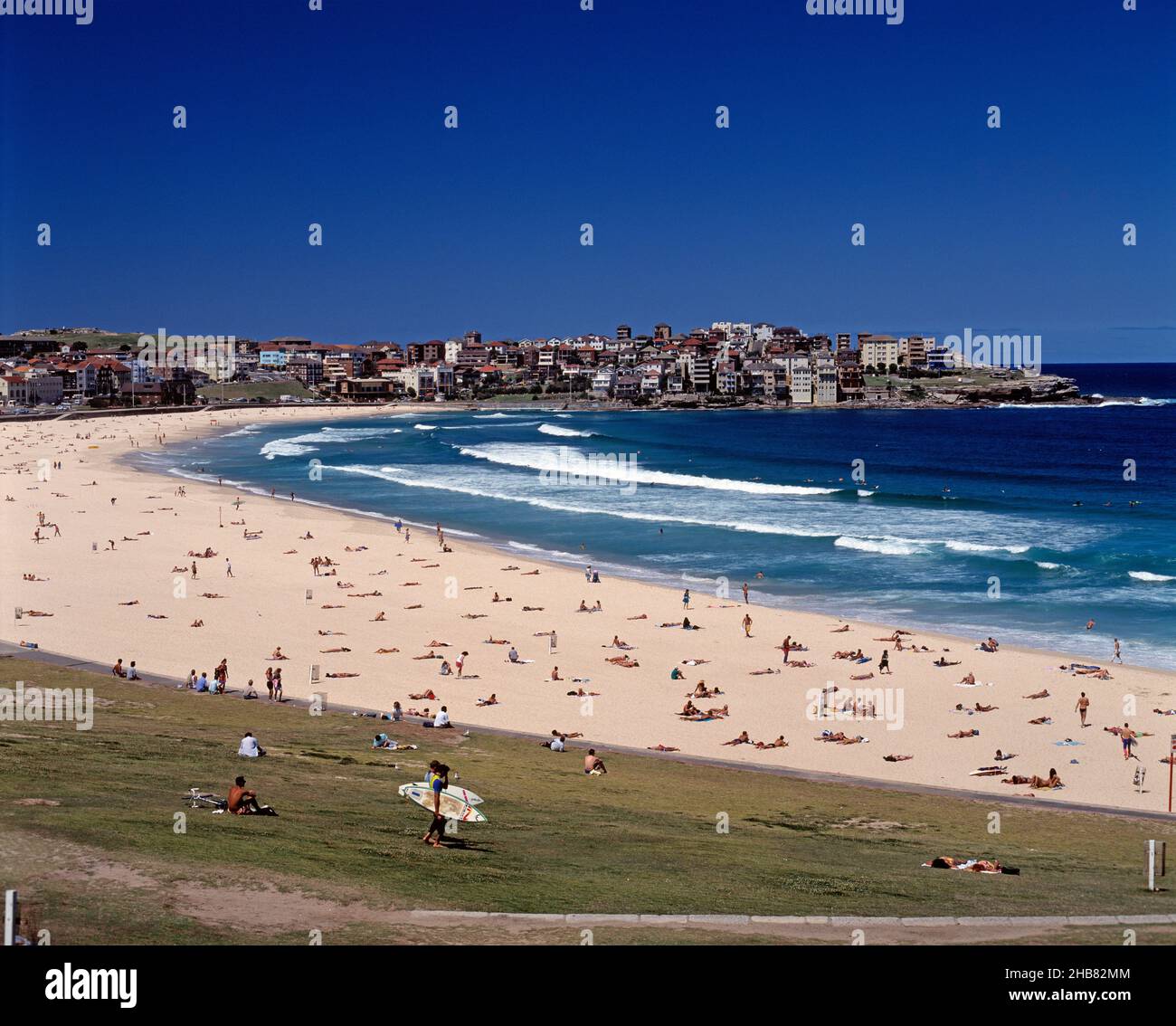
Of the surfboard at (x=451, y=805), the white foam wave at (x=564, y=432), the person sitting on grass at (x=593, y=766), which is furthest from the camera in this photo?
the white foam wave at (x=564, y=432)

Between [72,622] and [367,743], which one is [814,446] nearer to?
[72,622]

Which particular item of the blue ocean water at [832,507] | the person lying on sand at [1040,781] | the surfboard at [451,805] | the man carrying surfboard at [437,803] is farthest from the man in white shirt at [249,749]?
the blue ocean water at [832,507]

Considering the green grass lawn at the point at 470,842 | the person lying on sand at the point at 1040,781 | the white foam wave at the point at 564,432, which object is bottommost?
the person lying on sand at the point at 1040,781

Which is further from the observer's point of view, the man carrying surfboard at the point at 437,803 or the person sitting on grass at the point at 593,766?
the person sitting on grass at the point at 593,766

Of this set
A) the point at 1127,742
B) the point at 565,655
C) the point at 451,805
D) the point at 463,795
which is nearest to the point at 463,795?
the point at 463,795

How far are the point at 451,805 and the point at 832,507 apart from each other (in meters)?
44.6

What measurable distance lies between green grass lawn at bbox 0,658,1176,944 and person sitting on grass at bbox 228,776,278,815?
296 mm

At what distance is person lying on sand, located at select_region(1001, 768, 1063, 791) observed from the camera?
19000 mm

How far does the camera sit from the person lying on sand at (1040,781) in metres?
19.0

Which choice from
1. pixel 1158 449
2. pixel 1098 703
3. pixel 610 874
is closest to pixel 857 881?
pixel 610 874

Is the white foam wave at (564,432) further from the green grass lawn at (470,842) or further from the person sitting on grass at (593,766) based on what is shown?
the green grass lawn at (470,842)

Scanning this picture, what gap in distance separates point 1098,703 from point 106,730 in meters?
18.5

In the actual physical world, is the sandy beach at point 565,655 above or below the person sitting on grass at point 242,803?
below

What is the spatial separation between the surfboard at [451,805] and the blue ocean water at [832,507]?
19489 millimetres
